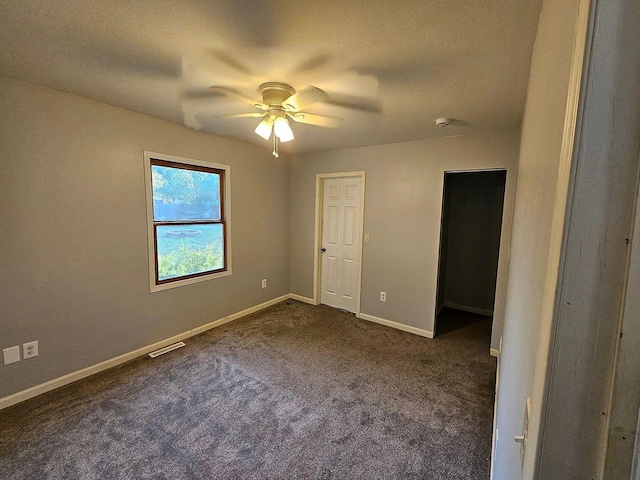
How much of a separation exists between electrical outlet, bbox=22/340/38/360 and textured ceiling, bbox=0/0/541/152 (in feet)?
6.43

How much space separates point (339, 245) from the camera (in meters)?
4.32

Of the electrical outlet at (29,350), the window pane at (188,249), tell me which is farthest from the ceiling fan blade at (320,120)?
the electrical outlet at (29,350)

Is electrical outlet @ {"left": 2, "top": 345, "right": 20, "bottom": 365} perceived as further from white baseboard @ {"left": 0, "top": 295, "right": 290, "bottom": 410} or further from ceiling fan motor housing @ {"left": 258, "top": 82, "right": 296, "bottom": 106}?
ceiling fan motor housing @ {"left": 258, "top": 82, "right": 296, "bottom": 106}

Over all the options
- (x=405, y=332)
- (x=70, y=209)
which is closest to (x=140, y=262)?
(x=70, y=209)

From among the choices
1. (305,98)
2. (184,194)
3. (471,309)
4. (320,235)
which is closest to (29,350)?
(184,194)

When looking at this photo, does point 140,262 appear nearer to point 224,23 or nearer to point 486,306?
point 224,23

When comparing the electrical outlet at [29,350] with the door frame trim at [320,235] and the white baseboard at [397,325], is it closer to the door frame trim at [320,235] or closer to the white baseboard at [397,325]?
the door frame trim at [320,235]

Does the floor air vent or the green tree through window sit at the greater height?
the green tree through window

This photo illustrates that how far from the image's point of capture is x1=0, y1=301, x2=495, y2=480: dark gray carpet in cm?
174

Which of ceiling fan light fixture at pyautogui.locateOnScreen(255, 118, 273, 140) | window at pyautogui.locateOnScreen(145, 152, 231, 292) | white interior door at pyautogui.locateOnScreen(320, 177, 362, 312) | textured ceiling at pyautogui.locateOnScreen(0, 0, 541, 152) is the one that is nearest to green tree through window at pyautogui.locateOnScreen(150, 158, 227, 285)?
window at pyautogui.locateOnScreen(145, 152, 231, 292)

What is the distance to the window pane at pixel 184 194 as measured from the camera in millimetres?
3014

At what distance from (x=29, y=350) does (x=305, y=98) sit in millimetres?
2860

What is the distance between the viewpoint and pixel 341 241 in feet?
14.1

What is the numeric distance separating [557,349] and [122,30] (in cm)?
208
